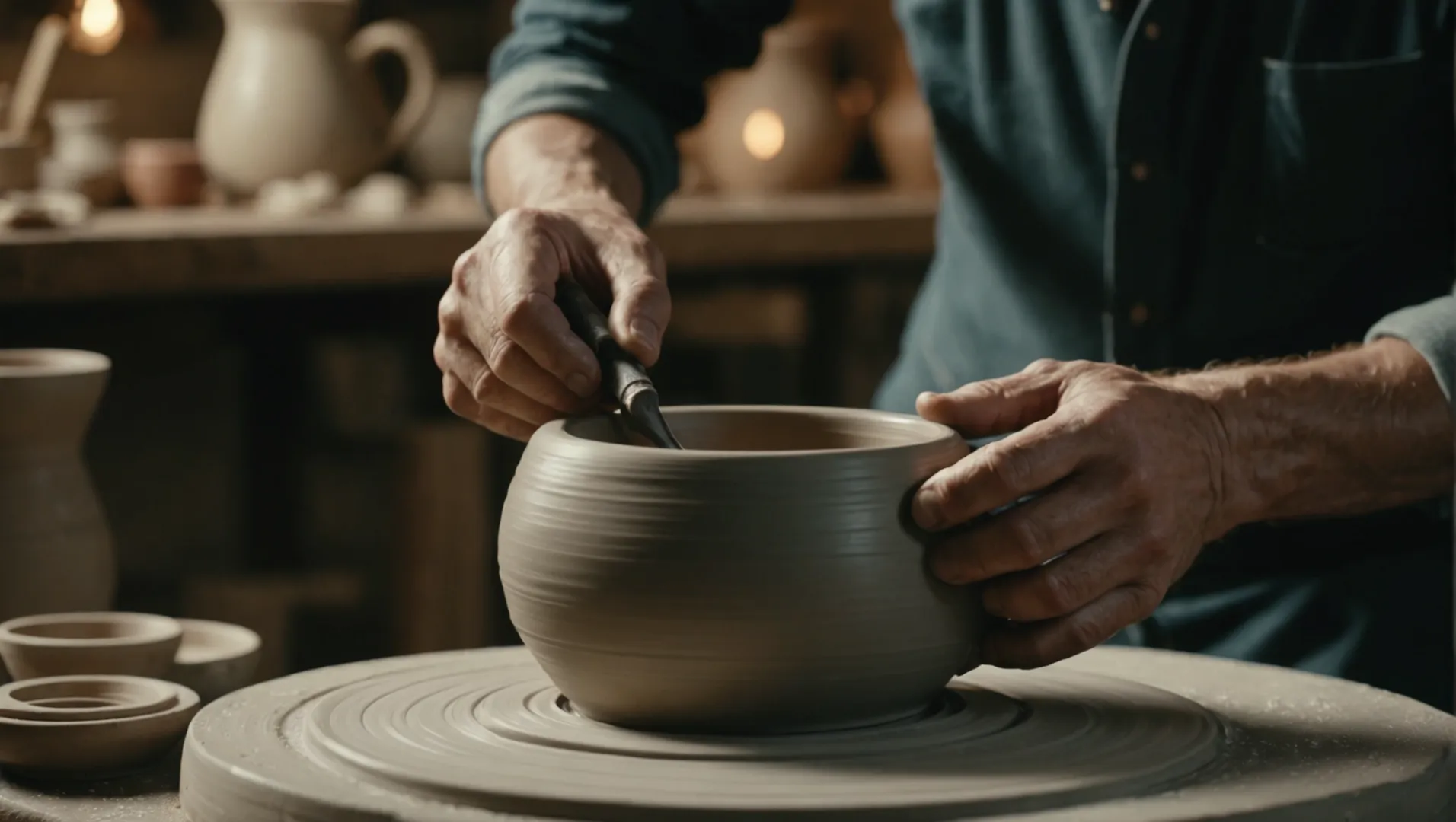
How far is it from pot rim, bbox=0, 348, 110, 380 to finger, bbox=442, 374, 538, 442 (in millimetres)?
221

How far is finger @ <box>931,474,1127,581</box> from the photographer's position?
91 centimetres

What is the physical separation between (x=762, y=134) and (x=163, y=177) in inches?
35.1

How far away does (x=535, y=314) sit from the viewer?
109 centimetres

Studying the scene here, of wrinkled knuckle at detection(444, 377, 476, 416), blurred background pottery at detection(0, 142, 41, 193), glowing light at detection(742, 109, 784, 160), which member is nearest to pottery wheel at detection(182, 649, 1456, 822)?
wrinkled knuckle at detection(444, 377, 476, 416)

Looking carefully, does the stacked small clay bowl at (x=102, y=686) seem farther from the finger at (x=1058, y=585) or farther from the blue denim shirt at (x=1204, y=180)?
the blue denim shirt at (x=1204, y=180)

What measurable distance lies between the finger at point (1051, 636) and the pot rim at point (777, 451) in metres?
0.10

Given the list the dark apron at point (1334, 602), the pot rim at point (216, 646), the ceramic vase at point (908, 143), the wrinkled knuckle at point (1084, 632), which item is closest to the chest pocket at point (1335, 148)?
the dark apron at point (1334, 602)

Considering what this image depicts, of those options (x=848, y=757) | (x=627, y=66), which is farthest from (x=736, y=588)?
(x=627, y=66)

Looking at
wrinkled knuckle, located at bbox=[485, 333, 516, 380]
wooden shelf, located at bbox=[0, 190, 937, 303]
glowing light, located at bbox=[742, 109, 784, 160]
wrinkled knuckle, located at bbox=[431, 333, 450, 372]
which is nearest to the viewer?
wrinkled knuckle, located at bbox=[485, 333, 516, 380]

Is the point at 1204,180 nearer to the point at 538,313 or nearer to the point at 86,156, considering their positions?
the point at 538,313

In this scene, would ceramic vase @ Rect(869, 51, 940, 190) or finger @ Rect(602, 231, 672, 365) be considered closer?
finger @ Rect(602, 231, 672, 365)

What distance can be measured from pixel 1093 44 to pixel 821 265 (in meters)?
1.27

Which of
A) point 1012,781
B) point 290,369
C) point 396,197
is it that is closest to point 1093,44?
point 1012,781

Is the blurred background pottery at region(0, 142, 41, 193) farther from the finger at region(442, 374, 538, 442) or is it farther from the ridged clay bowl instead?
the ridged clay bowl
